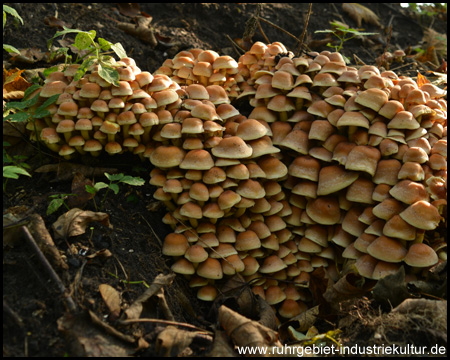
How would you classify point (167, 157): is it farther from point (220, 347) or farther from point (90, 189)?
point (220, 347)

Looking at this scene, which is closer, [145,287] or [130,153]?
[145,287]

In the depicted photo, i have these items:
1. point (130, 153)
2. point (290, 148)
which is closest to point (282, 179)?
point (290, 148)

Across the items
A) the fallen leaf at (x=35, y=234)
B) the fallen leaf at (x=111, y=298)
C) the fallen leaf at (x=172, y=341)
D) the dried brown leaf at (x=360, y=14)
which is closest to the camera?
the fallen leaf at (x=172, y=341)

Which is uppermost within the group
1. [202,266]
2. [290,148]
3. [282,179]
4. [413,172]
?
[413,172]

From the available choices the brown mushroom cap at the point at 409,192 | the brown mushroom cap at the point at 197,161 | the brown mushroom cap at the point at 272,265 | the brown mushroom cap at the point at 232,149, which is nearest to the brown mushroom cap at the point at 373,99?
the brown mushroom cap at the point at 409,192

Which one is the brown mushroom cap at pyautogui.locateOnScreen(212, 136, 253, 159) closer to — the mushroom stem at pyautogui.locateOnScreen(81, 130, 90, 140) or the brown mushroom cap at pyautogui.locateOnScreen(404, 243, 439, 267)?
the mushroom stem at pyautogui.locateOnScreen(81, 130, 90, 140)

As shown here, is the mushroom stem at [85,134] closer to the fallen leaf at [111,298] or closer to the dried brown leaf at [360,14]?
the fallen leaf at [111,298]

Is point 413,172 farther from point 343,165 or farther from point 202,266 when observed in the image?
point 202,266
